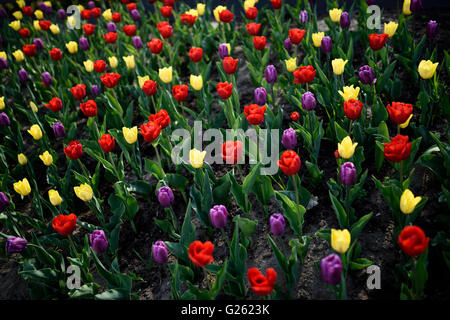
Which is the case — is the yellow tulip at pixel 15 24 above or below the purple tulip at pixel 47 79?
above

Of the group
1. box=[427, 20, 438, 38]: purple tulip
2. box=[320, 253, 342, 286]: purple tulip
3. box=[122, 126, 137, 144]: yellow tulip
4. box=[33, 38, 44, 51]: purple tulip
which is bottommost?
box=[320, 253, 342, 286]: purple tulip

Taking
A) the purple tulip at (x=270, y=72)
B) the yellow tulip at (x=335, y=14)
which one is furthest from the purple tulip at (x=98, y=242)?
the yellow tulip at (x=335, y=14)

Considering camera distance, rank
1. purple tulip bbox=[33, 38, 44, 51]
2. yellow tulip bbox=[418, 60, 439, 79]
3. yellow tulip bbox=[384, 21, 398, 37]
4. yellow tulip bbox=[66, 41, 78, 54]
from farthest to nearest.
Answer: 1. purple tulip bbox=[33, 38, 44, 51]
2. yellow tulip bbox=[66, 41, 78, 54]
3. yellow tulip bbox=[384, 21, 398, 37]
4. yellow tulip bbox=[418, 60, 439, 79]

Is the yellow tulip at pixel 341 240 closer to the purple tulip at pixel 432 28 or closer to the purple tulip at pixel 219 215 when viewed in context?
the purple tulip at pixel 219 215

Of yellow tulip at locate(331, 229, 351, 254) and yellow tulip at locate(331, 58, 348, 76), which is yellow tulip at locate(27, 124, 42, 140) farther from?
yellow tulip at locate(331, 229, 351, 254)

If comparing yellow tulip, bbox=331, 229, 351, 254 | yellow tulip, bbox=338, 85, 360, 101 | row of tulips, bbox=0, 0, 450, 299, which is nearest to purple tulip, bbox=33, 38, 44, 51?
row of tulips, bbox=0, 0, 450, 299

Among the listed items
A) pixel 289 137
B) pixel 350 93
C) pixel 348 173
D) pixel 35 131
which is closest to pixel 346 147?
pixel 348 173

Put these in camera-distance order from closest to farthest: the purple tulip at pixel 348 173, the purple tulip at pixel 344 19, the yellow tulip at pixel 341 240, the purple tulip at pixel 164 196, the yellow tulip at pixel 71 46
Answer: the yellow tulip at pixel 341 240
the purple tulip at pixel 348 173
the purple tulip at pixel 164 196
the purple tulip at pixel 344 19
the yellow tulip at pixel 71 46

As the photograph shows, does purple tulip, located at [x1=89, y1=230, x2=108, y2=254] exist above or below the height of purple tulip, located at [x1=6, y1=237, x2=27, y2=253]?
above

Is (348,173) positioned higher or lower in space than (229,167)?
higher

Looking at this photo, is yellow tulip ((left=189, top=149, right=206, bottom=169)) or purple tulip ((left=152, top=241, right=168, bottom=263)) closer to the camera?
purple tulip ((left=152, top=241, right=168, bottom=263))

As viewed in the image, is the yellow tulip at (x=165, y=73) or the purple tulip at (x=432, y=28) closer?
the purple tulip at (x=432, y=28)

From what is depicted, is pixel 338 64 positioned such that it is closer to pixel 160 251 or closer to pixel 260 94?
pixel 260 94

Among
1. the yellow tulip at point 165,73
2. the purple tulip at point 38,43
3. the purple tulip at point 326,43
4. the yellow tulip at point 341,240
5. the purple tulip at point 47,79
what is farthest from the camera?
the purple tulip at point 38,43
